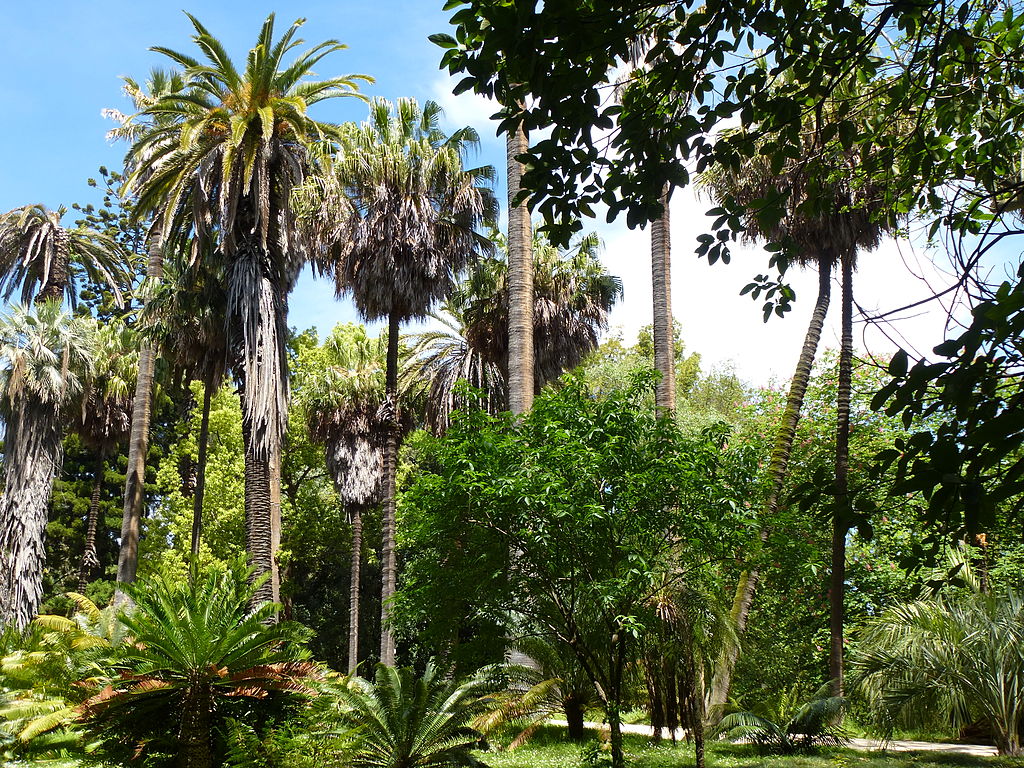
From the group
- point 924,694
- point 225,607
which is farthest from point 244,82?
point 924,694

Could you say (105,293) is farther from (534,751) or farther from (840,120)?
(840,120)

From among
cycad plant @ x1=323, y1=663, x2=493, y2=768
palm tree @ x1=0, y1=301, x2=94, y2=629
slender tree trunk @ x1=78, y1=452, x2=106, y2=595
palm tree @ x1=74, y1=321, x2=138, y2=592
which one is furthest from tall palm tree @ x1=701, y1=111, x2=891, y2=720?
slender tree trunk @ x1=78, y1=452, x2=106, y2=595

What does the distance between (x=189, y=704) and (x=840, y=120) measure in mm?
9247

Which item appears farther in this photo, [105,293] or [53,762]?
[105,293]

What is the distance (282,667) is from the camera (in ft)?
35.1

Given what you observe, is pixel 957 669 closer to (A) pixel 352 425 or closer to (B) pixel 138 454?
(A) pixel 352 425

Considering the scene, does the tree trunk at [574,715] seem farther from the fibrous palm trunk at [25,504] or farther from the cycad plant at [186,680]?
the fibrous palm trunk at [25,504]

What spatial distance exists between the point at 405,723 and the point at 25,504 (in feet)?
63.7

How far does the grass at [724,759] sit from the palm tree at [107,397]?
21.0 m

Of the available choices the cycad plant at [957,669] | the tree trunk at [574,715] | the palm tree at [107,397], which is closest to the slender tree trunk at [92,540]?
the palm tree at [107,397]

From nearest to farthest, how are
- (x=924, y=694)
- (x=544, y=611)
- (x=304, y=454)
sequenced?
(x=544, y=611) < (x=924, y=694) < (x=304, y=454)

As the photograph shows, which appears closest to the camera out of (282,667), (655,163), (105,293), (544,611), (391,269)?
(655,163)

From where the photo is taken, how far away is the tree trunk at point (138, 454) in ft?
73.5

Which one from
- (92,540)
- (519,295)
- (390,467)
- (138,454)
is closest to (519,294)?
(519,295)
